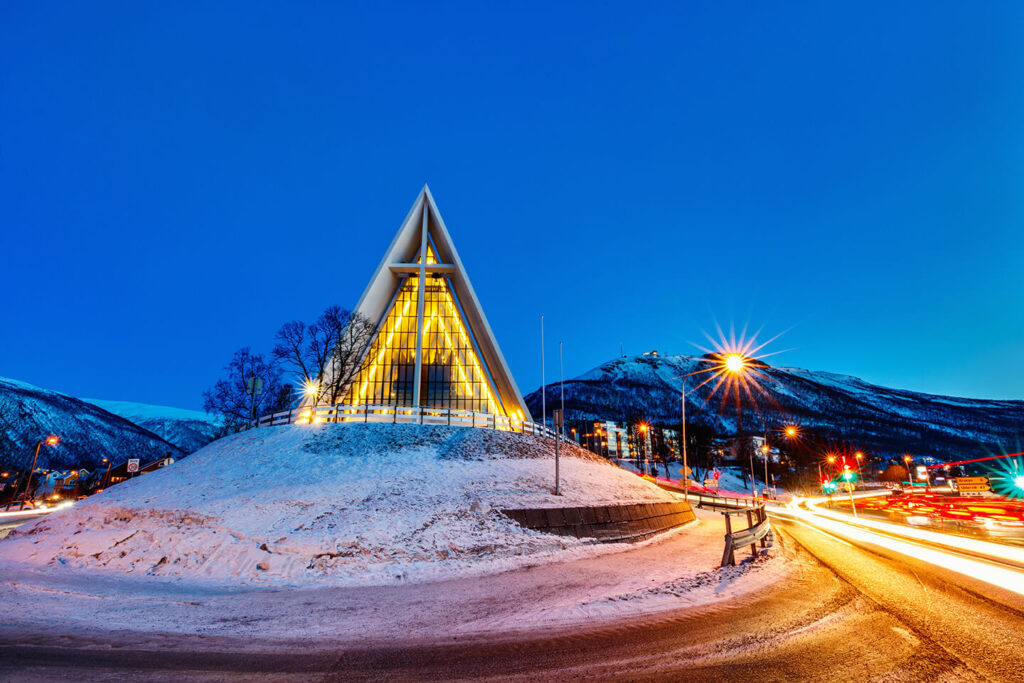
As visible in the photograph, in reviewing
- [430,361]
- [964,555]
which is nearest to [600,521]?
[964,555]

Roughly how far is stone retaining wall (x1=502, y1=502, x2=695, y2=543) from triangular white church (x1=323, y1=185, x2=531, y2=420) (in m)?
20.7

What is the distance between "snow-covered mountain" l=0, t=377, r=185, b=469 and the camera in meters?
100

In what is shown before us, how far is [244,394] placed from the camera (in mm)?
33344

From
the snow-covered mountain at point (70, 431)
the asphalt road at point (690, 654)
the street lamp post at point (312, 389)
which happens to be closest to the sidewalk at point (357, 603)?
the asphalt road at point (690, 654)

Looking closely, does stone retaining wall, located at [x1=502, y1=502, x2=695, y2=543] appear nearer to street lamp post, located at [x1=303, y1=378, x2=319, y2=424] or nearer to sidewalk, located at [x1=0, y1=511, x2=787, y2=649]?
sidewalk, located at [x1=0, y1=511, x2=787, y2=649]

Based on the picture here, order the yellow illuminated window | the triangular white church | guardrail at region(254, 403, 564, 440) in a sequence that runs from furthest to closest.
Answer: the yellow illuminated window < the triangular white church < guardrail at region(254, 403, 564, 440)

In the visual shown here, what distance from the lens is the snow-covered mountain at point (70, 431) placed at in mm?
100312

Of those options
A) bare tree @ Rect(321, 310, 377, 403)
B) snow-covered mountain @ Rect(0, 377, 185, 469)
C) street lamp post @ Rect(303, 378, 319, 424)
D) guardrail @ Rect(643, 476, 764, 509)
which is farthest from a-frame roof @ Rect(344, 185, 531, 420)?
snow-covered mountain @ Rect(0, 377, 185, 469)

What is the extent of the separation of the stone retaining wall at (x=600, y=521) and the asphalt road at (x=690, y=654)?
8.00 meters

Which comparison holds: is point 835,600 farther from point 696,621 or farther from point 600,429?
point 600,429

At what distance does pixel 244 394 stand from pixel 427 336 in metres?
15.1

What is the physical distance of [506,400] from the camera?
3881 centimetres

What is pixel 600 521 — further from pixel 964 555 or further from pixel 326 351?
pixel 326 351

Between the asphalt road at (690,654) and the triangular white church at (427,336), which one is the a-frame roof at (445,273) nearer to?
the triangular white church at (427,336)
